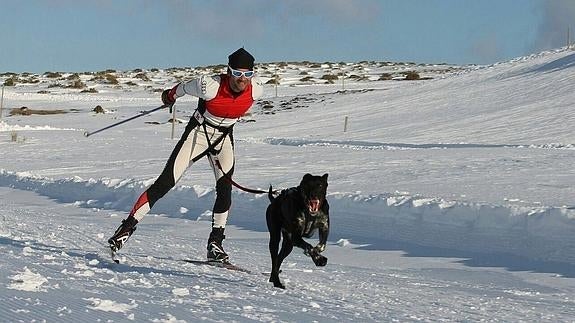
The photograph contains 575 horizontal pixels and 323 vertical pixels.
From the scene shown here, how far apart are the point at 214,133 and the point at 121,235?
1123 millimetres

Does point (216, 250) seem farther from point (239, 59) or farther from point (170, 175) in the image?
point (239, 59)

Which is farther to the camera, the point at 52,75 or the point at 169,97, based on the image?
the point at 52,75

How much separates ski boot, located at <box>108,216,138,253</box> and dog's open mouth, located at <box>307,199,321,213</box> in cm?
201

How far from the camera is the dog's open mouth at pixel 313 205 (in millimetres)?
5590

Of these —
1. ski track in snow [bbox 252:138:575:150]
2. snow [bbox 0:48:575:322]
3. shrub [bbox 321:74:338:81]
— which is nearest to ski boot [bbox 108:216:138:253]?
snow [bbox 0:48:575:322]

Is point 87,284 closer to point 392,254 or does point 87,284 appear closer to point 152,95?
point 392,254

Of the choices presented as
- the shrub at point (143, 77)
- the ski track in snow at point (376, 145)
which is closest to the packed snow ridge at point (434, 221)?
the ski track in snow at point (376, 145)

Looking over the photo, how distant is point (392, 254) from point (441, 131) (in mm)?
17482

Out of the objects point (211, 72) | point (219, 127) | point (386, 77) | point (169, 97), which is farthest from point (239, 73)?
point (211, 72)

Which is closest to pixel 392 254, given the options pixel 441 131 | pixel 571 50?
pixel 441 131

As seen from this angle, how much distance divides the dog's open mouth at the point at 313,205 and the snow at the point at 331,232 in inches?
22.2

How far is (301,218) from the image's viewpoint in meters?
5.71

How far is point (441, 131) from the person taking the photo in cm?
2516

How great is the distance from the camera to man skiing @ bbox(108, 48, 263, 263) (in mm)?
6641
